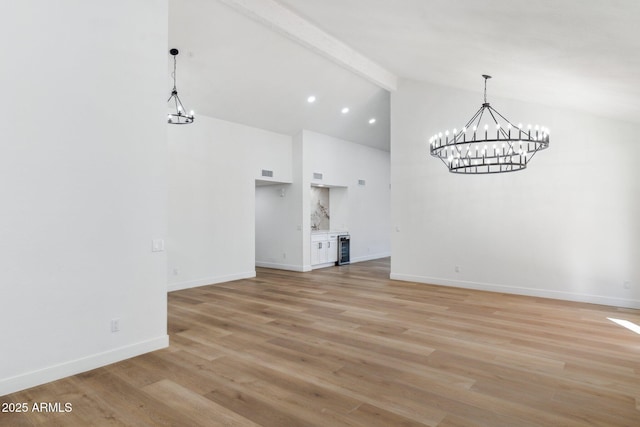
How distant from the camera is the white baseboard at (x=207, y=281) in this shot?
6715 mm

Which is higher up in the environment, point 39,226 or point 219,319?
point 39,226

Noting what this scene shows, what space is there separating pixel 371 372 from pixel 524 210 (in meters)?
4.62

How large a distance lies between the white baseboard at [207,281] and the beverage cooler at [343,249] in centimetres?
266

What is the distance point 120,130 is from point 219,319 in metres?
2.65

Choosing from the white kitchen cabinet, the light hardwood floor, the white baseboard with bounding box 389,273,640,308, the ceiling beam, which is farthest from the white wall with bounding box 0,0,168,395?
the white kitchen cabinet

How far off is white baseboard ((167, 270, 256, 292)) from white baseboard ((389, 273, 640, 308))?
3.16 m

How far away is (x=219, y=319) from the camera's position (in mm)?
4867

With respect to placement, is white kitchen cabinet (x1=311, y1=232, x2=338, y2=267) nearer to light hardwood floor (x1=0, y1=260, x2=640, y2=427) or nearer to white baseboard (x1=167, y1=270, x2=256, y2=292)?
white baseboard (x1=167, y1=270, x2=256, y2=292)

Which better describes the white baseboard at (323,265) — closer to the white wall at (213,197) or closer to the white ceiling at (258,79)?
the white wall at (213,197)

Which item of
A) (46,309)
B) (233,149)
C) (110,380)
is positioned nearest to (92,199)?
(46,309)

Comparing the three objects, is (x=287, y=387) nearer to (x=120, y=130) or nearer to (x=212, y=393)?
(x=212, y=393)

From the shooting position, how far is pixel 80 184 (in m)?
3.20

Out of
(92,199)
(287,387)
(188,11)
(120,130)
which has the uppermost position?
(188,11)

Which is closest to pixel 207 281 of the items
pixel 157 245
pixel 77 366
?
pixel 157 245
